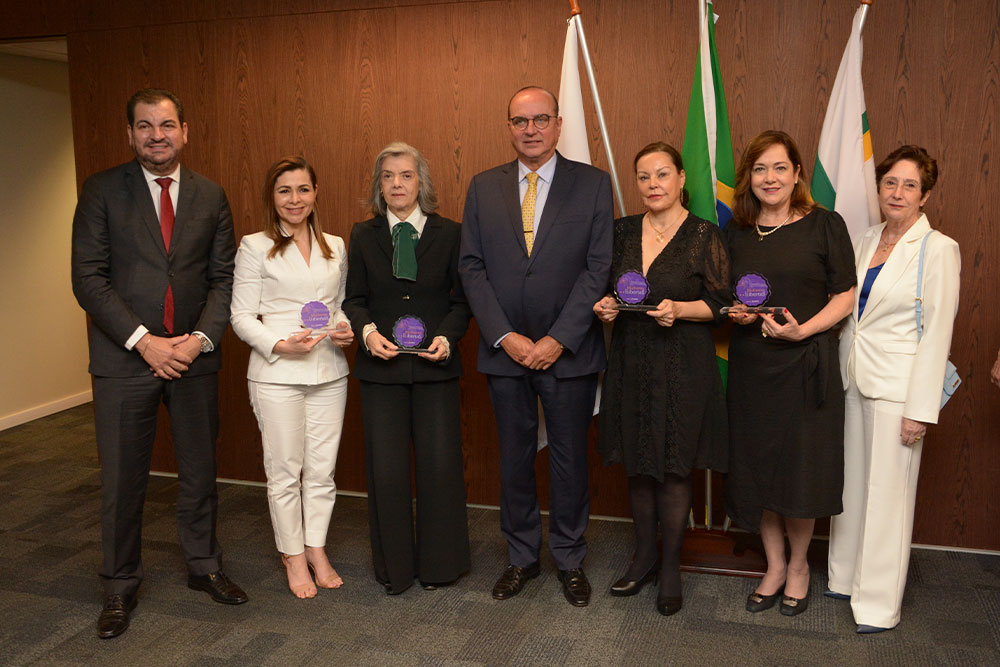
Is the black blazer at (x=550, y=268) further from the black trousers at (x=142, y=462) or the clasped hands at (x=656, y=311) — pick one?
the black trousers at (x=142, y=462)

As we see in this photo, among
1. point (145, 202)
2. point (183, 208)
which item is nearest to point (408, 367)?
point (183, 208)

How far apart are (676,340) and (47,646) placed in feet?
8.18

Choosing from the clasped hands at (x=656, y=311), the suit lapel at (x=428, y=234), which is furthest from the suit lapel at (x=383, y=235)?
the clasped hands at (x=656, y=311)

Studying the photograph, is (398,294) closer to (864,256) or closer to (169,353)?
(169,353)

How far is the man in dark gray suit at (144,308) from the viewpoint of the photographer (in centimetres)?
303

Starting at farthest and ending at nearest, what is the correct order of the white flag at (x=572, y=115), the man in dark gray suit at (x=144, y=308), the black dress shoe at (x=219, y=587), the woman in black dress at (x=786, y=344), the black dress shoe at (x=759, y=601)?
the white flag at (x=572, y=115) → the black dress shoe at (x=219, y=587) → the black dress shoe at (x=759, y=601) → the man in dark gray suit at (x=144, y=308) → the woman in black dress at (x=786, y=344)

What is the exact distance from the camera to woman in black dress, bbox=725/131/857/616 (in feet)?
9.58

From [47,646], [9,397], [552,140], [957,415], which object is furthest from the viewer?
[9,397]

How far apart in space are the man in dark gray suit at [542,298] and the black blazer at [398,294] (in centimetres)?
11

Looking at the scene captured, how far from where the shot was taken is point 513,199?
315cm

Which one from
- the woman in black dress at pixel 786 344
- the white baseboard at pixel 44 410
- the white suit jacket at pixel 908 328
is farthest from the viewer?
the white baseboard at pixel 44 410

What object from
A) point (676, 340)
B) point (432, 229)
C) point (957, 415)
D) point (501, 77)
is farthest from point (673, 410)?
point (501, 77)

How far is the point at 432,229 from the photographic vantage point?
10.6ft

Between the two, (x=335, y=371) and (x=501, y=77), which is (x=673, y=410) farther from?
(x=501, y=77)
